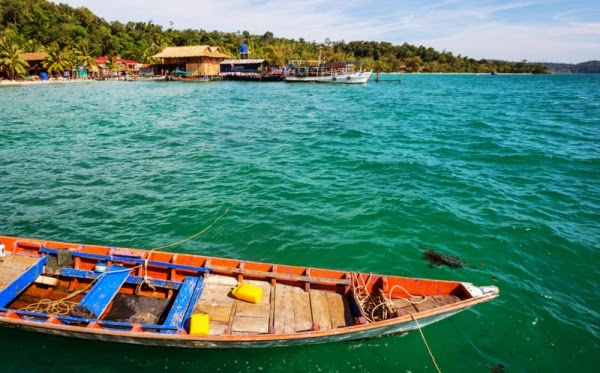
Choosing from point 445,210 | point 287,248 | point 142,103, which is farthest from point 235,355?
point 142,103

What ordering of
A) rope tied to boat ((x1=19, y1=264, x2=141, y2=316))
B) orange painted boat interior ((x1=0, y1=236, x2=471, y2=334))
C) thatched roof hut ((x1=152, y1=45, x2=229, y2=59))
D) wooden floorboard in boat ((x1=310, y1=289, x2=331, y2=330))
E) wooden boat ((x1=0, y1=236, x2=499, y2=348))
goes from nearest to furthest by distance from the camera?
wooden boat ((x1=0, y1=236, x2=499, y2=348)) < wooden floorboard in boat ((x1=310, y1=289, x2=331, y2=330)) < rope tied to boat ((x1=19, y1=264, x2=141, y2=316)) < orange painted boat interior ((x1=0, y1=236, x2=471, y2=334)) < thatched roof hut ((x1=152, y1=45, x2=229, y2=59))

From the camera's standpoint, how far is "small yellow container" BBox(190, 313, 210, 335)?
7797 mm

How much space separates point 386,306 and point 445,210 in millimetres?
9511

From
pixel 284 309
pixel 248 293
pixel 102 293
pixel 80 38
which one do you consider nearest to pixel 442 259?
pixel 284 309

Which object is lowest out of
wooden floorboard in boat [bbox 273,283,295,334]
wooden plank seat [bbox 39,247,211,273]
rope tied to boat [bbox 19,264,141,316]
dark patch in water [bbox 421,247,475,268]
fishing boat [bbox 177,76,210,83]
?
dark patch in water [bbox 421,247,475,268]

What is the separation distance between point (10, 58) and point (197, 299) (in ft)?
342

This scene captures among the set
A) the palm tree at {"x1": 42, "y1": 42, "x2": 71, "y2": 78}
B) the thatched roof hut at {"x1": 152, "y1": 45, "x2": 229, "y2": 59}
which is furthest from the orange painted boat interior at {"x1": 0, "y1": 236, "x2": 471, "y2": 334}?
the thatched roof hut at {"x1": 152, "y1": 45, "x2": 229, "y2": 59}

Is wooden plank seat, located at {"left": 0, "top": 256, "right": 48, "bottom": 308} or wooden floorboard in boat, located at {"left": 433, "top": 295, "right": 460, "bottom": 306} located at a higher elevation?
wooden plank seat, located at {"left": 0, "top": 256, "right": 48, "bottom": 308}

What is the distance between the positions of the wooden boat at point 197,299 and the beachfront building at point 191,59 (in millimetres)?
107465

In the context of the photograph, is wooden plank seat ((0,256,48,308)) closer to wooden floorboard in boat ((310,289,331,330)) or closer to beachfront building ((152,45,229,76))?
wooden floorboard in boat ((310,289,331,330))

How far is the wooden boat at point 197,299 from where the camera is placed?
26.0 ft

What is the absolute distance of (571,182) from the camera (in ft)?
67.3

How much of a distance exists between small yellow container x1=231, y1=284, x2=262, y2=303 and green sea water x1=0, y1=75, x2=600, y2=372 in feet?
4.39

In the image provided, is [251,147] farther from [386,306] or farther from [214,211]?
[386,306]
